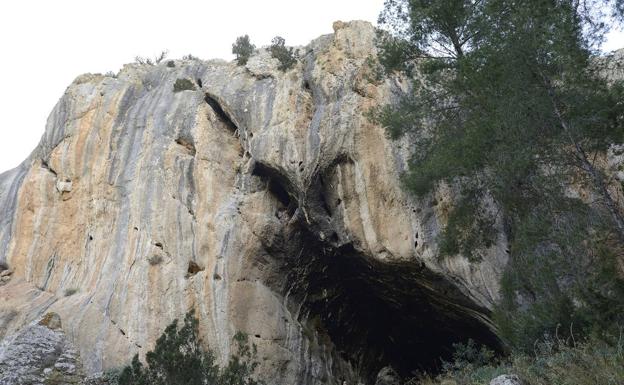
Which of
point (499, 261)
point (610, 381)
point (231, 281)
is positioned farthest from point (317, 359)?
point (610, 381)

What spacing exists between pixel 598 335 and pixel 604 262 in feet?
4.81

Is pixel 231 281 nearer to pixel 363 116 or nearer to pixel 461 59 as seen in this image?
pixel 363 116

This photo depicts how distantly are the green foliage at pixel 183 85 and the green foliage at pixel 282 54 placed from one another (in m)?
3.90

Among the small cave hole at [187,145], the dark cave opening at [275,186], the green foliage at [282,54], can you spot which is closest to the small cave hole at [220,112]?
the small cave hole at [187,145]

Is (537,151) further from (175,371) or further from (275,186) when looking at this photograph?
(275,186)

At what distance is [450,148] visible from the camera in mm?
12734

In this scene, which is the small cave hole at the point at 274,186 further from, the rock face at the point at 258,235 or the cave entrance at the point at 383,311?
the cave entrance at the point at 383,311

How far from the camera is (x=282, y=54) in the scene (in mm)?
22438

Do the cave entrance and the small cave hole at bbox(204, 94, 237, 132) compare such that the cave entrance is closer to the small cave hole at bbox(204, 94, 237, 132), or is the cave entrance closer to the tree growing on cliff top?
the tree growing on cliff top

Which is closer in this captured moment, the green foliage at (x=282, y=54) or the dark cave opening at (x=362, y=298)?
the dark cave opening at (x=362, y=298)

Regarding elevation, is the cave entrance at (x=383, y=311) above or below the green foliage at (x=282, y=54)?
below

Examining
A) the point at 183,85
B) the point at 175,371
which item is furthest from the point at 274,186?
the point at 175,371

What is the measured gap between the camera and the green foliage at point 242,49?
24.1 meters

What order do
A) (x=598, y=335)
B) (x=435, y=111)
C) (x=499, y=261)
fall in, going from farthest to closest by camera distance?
1. (x=435, y=111)
2. (x=499, y=261)
3. (x=598, y=335)
